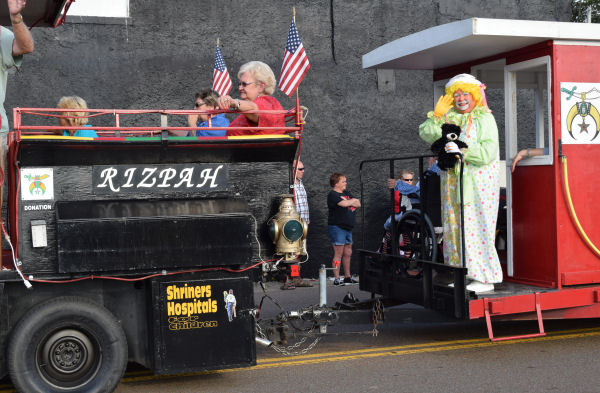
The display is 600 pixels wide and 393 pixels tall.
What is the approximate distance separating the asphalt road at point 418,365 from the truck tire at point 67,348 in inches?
22.1

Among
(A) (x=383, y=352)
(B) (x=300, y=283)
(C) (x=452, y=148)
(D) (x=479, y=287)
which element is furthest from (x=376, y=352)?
(B) (x=300, y=283)

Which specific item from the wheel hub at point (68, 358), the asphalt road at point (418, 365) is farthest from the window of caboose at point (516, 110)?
the wheel hub at point (68, 358)

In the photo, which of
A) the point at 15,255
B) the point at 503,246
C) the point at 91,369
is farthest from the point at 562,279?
the point at 15,255

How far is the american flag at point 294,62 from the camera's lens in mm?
10625

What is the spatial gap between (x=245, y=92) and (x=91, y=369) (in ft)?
8.05

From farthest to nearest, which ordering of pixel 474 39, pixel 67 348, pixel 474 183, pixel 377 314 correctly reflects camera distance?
pixel 474 183 → pixel 377 314 → pixel 474 39 → pixel 67 348

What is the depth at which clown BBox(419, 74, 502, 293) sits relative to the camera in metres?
7.01

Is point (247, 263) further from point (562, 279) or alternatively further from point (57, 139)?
point (562, 279)

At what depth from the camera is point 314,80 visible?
12383 millimetres

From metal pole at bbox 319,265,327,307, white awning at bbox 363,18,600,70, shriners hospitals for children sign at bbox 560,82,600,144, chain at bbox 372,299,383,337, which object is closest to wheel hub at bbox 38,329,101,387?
metal pole at bbox 319,265,327,307

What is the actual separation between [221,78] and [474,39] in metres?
5.17

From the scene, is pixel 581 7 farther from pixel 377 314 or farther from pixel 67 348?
pixel 67 348

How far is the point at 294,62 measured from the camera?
1068cm

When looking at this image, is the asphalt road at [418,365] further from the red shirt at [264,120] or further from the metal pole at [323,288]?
the red shirt at [264,120]
